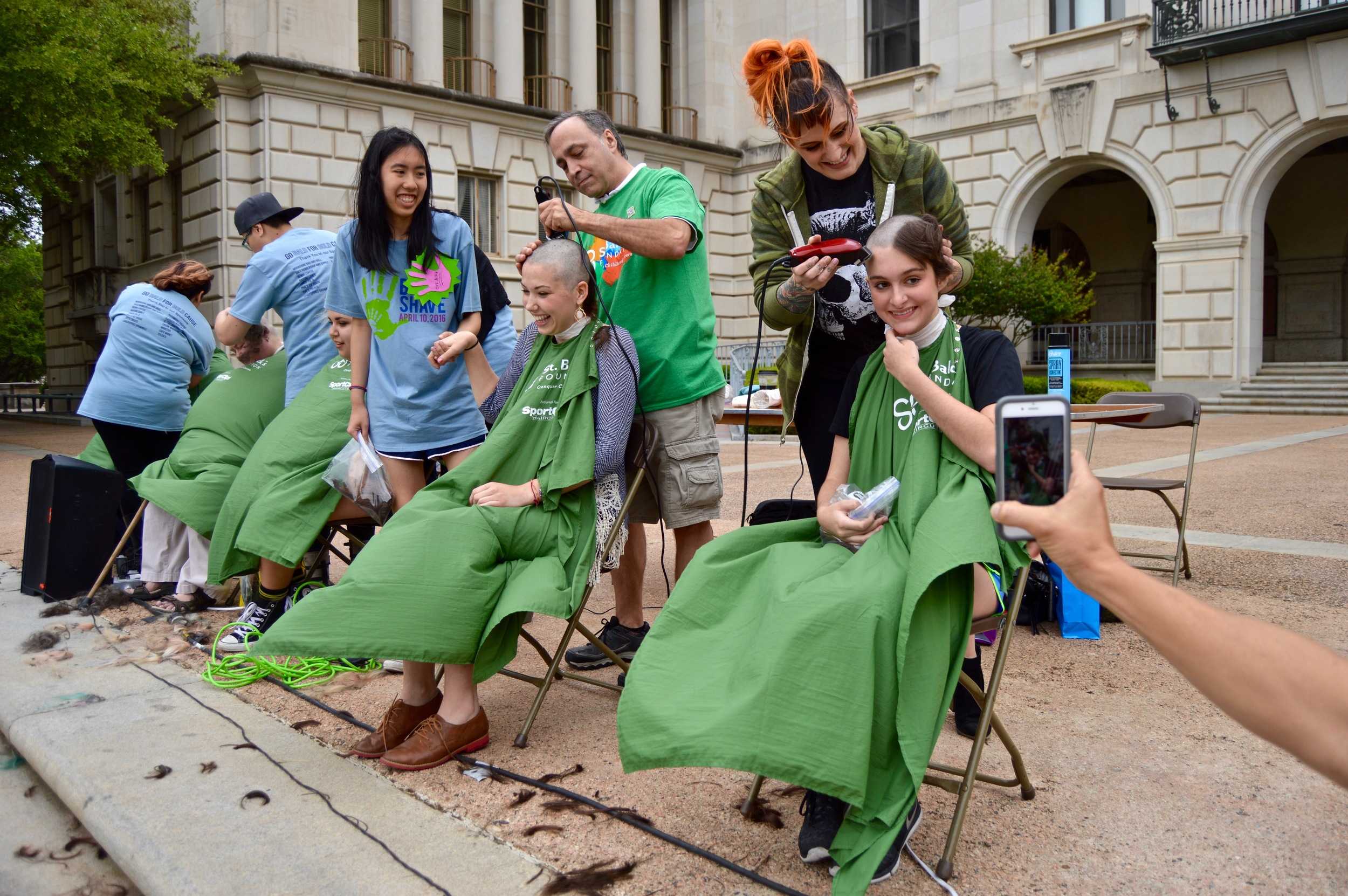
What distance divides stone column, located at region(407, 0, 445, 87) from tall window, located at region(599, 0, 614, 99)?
510cm

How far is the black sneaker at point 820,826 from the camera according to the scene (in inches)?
90.1

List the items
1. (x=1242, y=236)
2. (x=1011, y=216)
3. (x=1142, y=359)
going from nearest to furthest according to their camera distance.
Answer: (x=1242, y=236), (x=1011, y=216), (x=1142, y=359)

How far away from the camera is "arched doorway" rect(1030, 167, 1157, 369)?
27547 mm

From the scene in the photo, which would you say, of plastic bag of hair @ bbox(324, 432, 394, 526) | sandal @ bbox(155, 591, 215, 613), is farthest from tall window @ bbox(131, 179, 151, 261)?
plastic bag of hair @ bbox(324, 432, 394, 526)

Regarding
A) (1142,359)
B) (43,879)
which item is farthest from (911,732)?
(1142,359)

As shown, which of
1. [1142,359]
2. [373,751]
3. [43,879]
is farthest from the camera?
[1142,359]

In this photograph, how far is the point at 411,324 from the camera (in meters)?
3.79

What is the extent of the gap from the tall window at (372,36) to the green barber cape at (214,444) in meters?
18.6

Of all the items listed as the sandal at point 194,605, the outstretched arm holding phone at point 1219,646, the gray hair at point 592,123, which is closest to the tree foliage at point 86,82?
the sandal at point 194,605

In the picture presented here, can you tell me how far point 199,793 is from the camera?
9.12 ft

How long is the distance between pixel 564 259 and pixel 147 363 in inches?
124

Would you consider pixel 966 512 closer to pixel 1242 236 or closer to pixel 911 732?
pixel 911 732

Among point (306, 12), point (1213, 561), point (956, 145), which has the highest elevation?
point (306, 12)

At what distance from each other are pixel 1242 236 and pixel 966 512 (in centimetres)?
2006
